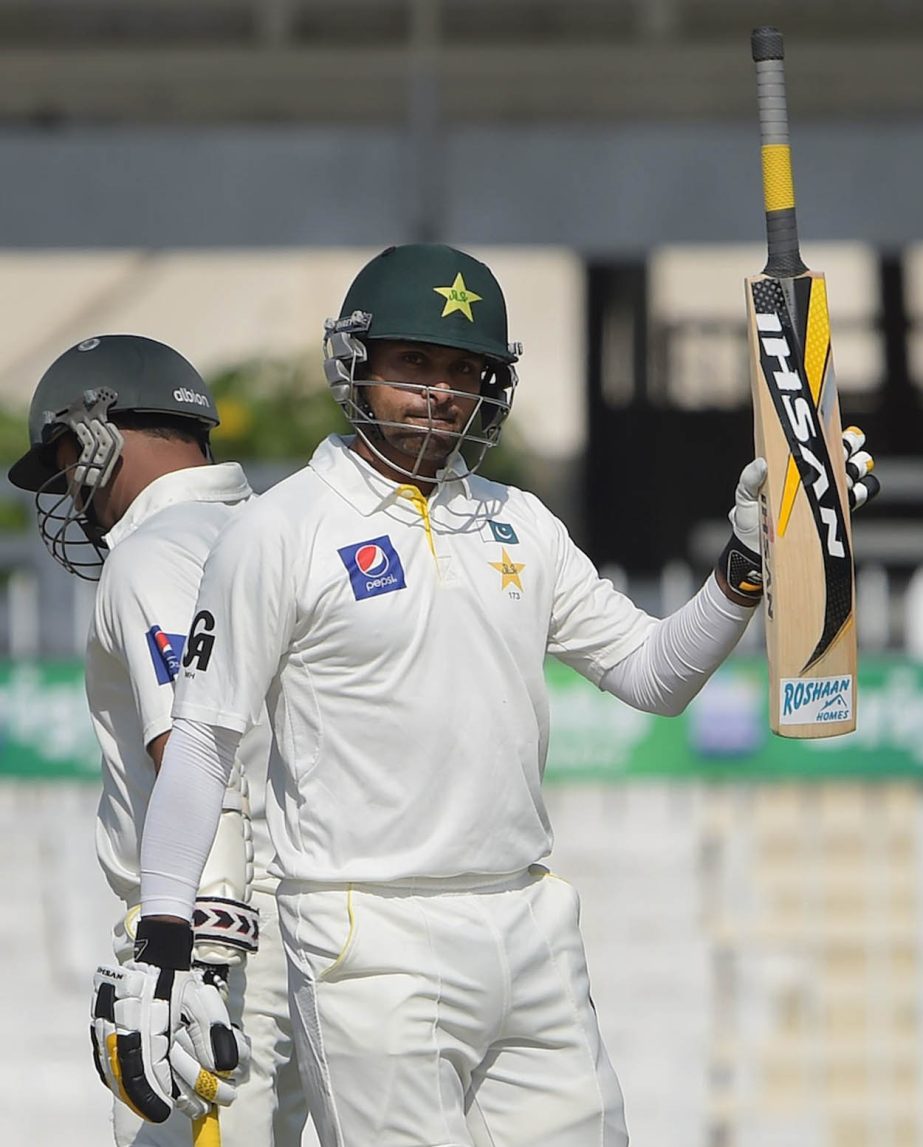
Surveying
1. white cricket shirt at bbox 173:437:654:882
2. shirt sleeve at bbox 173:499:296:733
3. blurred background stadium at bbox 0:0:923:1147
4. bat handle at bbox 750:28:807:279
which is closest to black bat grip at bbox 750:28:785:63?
bat handle at bbox 750:28:807:279

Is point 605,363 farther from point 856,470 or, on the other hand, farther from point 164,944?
point 164,944

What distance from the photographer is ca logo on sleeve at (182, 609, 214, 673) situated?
2.54 m

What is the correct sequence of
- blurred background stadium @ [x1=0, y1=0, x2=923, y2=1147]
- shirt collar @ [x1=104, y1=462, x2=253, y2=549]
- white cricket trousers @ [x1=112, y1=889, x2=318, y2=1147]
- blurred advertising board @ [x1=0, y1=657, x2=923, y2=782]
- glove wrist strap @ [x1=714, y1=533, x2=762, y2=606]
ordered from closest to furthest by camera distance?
glove wrist strap @ [x1=714, y1=533, x2=762, y2=606]
white cricket trousers @ [x1=112, y1=889, x2=318, y2=1147]
shirt collar @ [x1=104, y1=462, x2=253, y2=549]
blurred advertising board @ [x1=0, y1=657, x2=923, y2=782]
blurred background stadium @ [x1=0, y1=0, x2=923, y2=1147]

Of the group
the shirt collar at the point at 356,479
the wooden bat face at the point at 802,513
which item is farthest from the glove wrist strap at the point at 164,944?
the wooden bat face at the point at 802,513

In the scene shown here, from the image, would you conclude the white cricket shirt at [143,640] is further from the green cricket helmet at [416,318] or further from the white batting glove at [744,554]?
the white batting glove at [744,554]

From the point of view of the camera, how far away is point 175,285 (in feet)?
34.5

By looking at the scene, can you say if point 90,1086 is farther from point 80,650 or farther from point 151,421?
point 151,421

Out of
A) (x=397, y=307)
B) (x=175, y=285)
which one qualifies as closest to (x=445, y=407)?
(x=397, y=307)

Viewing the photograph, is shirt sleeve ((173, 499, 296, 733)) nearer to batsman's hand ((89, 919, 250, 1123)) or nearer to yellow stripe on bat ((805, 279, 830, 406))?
batsman's hand ((89, 919, 250, 1123))

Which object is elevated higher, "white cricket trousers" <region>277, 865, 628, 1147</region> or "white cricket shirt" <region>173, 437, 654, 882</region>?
"white cricket shirt" <region>173, 437, 654, 882</region>

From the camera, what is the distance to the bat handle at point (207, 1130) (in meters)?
2.64

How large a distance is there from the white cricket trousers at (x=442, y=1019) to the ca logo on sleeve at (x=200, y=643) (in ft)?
1.02

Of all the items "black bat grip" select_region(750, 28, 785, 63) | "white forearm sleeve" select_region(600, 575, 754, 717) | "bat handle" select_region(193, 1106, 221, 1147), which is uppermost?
"black bat grip" select_region(750, 28, 785, 63)

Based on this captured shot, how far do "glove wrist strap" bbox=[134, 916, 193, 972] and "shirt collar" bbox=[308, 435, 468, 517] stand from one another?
577 mm
